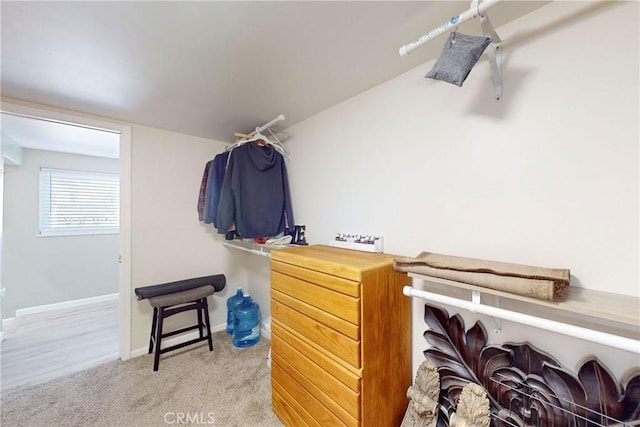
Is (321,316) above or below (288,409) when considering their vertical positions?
above

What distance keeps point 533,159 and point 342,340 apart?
1.18 m

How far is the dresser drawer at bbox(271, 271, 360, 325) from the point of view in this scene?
115 centimetres

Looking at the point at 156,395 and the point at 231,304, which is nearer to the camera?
the point at 156,395

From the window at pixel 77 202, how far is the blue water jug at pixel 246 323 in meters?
2.48

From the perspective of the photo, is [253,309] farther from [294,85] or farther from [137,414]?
[294,85]

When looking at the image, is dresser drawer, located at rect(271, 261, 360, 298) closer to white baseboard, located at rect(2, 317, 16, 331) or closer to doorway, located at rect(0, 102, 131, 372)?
doorway, located at rect(0, 102, 131, 372)

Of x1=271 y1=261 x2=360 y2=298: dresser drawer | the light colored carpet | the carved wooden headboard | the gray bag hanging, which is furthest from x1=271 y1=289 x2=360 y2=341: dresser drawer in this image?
the gray bag hanging

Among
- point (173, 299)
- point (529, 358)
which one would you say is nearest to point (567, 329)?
point (529, 358)

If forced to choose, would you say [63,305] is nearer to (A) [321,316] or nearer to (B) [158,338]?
(B) [158,338]

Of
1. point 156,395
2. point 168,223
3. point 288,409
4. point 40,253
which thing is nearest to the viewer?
point 288,409

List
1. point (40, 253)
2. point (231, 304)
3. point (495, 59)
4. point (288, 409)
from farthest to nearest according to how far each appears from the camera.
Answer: point (40, 253) < point (231, 304) < point (288, 409) < point (495, 59)

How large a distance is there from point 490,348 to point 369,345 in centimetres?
56

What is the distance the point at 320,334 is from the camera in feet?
4.31

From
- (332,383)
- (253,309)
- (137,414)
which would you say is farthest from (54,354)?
(332,383)
